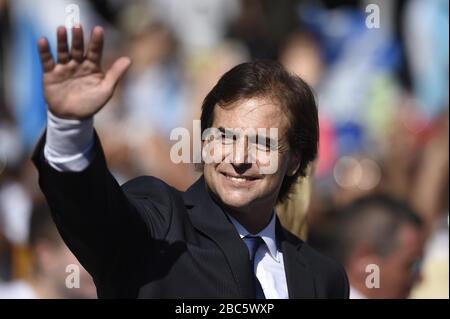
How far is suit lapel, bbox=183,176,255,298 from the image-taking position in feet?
7.09

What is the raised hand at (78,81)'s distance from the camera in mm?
1771

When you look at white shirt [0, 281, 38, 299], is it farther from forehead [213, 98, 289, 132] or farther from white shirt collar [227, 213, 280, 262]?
forehead [213, 98, 289, 132]

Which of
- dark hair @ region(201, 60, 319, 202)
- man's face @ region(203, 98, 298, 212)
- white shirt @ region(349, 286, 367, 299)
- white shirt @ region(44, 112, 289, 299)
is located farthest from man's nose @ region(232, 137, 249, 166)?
white shirt @ region(349, 286, 367, 299)

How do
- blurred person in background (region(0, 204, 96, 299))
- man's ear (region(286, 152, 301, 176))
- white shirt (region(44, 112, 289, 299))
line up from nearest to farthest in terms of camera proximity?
white shirt (region(44, 112, 289, 299))
man's ear (region(286, 152, 301, 176))
blurred person in background (region(0, 204, 96, 299))

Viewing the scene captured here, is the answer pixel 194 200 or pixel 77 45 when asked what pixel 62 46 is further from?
pixel 194 200

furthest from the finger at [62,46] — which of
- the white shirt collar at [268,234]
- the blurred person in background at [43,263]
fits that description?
the blurred person in background at [43,263]

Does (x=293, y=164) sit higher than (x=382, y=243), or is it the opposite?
(x=293, y=164)

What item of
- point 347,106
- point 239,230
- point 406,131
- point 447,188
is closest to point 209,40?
point 347,106

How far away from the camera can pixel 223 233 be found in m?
2.21

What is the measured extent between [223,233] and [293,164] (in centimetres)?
41

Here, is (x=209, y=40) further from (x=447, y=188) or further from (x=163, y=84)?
(x=447, y=188)

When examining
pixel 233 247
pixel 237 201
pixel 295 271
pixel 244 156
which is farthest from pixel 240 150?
pixel 295 271

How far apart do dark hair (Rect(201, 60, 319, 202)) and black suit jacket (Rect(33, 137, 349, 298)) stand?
0.21 m
